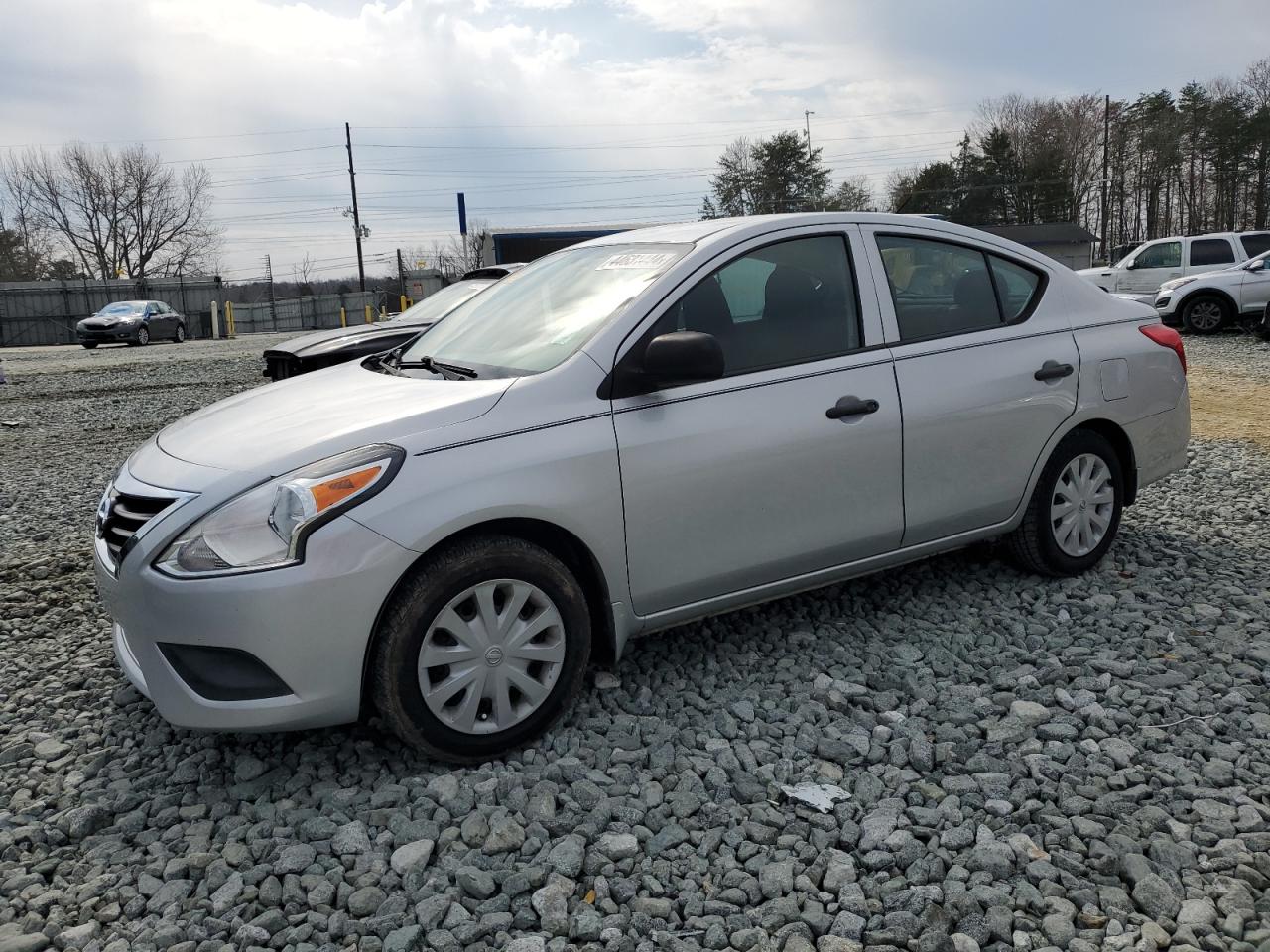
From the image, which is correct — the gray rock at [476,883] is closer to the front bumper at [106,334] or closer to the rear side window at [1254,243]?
the rear side window at [1254,243]

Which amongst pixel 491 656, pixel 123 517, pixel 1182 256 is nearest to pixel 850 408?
pixel 491 656

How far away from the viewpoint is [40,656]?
425 centimetres

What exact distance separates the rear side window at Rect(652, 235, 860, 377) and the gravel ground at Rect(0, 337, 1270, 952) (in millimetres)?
1204

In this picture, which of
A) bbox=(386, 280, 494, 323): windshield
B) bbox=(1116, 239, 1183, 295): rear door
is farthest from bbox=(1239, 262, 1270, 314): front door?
bbox=(386, 280, 494, 323): windshield

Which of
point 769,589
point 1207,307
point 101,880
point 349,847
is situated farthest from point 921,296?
point 1207,307

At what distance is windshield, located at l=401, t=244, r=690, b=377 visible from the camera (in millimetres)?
Answer: 3588

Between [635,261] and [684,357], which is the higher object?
[635,261]

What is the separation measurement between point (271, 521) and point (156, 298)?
150 ft

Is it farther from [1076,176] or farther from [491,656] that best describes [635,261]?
[1076,176]

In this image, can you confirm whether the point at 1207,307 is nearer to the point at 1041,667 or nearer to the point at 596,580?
the point at 1041,667

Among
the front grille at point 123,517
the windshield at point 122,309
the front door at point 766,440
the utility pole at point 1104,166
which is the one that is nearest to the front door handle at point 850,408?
the front door at point 766,440

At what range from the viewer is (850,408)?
12.4ft

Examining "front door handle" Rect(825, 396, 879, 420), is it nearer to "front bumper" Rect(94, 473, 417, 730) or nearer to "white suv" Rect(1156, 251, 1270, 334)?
"front bumper" Rect(94, 473, 417, 730)

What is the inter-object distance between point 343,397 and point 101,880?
1.66 metres
